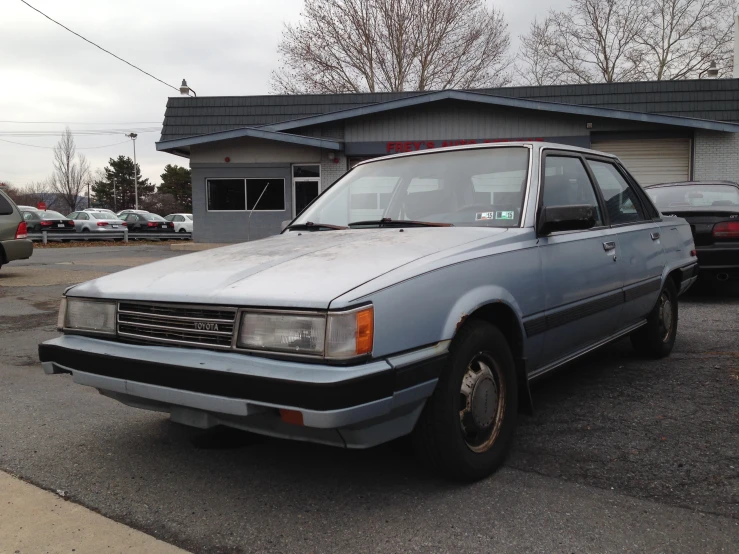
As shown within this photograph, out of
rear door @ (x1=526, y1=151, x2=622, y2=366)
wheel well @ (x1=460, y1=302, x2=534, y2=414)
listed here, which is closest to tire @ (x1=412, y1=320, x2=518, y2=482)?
wheel well @ (x1=460, y1=302, x2=534, y2=414)

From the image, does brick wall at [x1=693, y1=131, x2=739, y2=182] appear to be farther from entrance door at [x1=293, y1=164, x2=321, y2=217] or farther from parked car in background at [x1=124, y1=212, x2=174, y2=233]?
parked car in background at [x1=124, y1=212, x2=174, y2=233]

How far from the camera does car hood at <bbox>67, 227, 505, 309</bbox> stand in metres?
2.38

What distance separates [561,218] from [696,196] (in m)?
5.90

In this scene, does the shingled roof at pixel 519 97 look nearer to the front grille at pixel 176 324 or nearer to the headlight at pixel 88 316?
the headlight at pixel 88 316

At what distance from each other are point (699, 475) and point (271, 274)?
6.84ft

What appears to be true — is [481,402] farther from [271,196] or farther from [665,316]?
[271,196]

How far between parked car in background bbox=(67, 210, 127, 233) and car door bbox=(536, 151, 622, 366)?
1126 inches

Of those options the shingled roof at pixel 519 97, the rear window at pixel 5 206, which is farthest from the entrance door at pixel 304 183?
the rear window at pixel 5 206

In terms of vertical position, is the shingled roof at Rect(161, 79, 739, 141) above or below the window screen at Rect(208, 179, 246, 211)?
above

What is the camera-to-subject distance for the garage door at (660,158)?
18.8 meters

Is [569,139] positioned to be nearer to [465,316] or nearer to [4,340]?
[4,340]

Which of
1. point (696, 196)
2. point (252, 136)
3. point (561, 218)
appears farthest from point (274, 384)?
point (252, 136)

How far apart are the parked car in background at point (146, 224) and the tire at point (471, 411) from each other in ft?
105

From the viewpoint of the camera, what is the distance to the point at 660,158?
18922 mm
